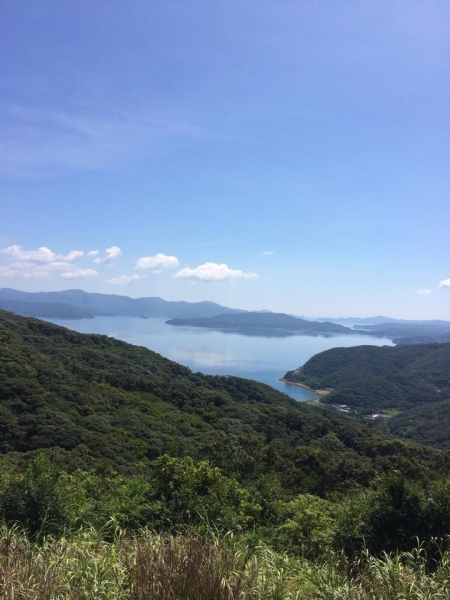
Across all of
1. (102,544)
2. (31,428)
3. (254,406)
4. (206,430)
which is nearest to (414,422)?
(254,406)

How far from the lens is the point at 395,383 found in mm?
75688

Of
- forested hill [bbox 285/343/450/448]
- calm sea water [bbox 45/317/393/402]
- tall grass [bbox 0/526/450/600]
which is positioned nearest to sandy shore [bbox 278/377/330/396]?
calm sea water [bbox 45/317/393/402]

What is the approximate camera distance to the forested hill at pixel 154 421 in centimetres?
1688

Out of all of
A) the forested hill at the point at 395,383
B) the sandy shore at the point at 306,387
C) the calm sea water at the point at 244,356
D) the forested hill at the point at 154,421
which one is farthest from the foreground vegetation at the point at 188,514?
the calm sea water at the point at 244,356

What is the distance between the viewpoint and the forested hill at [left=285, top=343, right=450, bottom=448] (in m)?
53.7

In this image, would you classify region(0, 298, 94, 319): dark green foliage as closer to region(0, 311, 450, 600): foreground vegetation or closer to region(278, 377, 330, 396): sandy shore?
region(278, 377, 330, 396): sandy shore

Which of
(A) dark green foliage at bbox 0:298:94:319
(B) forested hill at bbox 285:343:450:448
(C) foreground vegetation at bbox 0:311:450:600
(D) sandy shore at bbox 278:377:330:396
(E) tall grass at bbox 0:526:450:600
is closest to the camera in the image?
(E) tall grass at bbox 0:526:450:600

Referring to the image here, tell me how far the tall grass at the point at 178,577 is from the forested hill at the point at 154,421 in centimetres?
972

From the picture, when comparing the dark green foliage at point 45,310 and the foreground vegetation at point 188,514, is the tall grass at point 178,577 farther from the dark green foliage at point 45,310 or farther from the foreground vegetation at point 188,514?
the dark green foliage at point 45,310

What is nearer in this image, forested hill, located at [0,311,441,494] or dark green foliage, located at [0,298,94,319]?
forested hill, located at [0,311,441,494]

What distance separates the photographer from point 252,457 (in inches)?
635

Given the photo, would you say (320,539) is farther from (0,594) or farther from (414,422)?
(414,422)

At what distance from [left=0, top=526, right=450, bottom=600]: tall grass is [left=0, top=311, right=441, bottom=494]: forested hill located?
972 centimetres

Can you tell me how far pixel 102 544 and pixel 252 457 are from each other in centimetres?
1329
